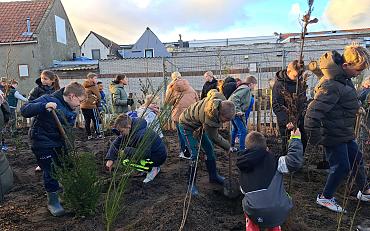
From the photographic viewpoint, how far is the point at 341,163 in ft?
13.5

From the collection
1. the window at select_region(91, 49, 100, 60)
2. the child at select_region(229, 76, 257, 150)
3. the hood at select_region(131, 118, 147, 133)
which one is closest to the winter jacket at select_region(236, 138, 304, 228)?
the hood at select_region(131, 118, 147, 133)

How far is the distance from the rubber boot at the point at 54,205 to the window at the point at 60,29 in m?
29.2

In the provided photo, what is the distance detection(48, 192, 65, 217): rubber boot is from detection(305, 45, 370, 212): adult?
2.96 metres

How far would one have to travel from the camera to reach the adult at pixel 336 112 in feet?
13.2

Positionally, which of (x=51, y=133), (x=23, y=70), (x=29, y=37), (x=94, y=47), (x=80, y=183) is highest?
(x=94, y=47)

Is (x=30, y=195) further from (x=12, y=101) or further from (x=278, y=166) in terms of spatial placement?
(x=12, y=101)

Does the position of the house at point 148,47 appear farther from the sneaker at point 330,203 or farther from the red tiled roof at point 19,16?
the sneaker at point 330,203

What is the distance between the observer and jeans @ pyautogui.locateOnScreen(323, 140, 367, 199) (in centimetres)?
411

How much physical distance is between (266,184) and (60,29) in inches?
1256

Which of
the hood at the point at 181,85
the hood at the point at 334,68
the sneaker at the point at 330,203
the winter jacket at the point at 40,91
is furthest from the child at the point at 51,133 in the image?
the sneaker at the point at 330,203

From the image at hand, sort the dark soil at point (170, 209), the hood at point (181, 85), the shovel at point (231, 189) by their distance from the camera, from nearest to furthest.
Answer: the dark soil at point (170, 209) → the shovel at point (231, 189) → the hood at point (181, 85)

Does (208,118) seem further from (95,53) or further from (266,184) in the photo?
(95,53)

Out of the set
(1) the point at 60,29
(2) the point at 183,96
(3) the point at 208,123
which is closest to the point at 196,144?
(3) the point at 208,123

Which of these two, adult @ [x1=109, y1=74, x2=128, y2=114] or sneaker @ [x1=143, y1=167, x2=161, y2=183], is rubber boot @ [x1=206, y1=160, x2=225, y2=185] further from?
adult @ [x1=109, y1=74, x2=128, y2=114]
